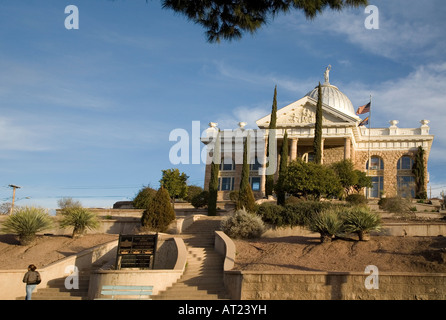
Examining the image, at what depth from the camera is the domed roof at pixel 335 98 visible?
6012cm

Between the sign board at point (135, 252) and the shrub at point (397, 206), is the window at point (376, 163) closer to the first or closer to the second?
the shrub at point (397, 206)

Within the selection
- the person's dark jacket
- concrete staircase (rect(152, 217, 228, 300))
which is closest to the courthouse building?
concrete staircase (rect(152, 217, 228, 300))

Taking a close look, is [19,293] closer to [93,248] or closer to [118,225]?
[93,248]

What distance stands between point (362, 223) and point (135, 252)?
323 inches

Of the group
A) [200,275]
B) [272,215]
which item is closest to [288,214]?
[272,215]

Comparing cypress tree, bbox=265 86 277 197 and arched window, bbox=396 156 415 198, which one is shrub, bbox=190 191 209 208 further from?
arched window, bbox=396 156 415 198

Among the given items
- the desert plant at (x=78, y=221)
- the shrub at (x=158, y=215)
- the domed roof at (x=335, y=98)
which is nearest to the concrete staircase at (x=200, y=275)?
the shrub at (x=158, y=215)

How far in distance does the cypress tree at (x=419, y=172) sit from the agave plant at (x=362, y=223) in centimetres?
3139

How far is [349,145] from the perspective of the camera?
49.3 metres

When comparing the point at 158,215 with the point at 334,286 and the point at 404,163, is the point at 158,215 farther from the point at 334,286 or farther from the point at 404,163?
the point at 404,163

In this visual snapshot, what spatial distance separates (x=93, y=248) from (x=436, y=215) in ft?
69.5

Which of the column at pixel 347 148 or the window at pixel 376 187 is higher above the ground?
the column at pixel 347 148

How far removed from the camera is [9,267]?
19125mm

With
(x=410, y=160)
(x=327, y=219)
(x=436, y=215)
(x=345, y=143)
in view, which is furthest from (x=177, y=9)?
(x=410, y=160)
